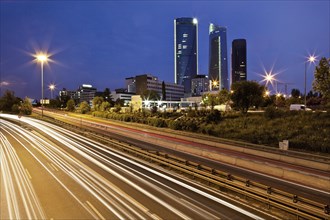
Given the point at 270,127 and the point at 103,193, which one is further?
the point at 270,127

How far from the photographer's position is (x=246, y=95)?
4906cm

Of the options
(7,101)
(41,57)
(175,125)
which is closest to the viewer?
(41,57)

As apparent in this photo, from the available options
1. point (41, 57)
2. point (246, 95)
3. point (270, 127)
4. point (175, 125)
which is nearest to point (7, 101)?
point (41, 57)

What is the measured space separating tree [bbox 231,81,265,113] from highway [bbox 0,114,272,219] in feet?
108

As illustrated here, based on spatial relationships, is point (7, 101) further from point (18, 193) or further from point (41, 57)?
point (18, 193)

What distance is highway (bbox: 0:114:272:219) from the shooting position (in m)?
10.5

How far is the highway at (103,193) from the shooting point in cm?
1048

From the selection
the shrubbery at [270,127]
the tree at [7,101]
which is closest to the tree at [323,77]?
the shrubbery at [270,127]

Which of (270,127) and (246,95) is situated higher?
(246,95)

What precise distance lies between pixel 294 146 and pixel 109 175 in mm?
21613

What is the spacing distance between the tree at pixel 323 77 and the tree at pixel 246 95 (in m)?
15.8

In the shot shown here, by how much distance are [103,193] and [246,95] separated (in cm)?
4078

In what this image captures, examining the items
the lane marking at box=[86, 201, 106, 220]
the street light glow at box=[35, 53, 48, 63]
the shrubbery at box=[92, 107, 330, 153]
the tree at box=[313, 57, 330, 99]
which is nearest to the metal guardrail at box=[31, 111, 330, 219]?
the lane marking at box=[86, 201, 106, 220]

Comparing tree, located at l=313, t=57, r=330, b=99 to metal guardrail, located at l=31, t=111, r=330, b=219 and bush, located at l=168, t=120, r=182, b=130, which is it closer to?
bush, located at l=168, t=120, r=182, b=130
